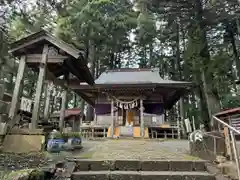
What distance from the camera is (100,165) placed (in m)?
3.71

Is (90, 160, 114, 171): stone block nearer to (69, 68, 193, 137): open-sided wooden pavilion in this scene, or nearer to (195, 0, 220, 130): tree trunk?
(69, 68, 193, 137): open-sided wooden pavilion

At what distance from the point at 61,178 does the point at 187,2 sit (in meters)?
11.5

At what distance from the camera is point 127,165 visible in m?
3.76

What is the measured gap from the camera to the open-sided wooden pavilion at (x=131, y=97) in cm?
1238

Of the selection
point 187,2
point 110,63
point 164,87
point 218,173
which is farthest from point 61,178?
point 110,63

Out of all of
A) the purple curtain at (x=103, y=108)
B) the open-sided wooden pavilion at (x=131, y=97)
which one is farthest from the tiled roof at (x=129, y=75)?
the purple curtain at (x=103, y=108)

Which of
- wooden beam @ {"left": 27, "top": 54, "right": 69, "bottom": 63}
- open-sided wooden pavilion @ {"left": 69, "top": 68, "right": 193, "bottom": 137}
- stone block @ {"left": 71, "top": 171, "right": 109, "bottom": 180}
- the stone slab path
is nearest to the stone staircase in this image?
stone block @ {"left": 71, "top": 171, "right": 109, "bottom": 180}

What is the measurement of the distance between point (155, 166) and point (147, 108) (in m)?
11.5

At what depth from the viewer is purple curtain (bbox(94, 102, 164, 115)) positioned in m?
14.8

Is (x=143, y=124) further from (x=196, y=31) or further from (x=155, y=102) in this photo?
(x=196, y=31)

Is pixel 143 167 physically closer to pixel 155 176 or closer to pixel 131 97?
pixel 155 176

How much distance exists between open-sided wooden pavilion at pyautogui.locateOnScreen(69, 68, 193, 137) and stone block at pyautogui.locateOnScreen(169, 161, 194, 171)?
8.36 m

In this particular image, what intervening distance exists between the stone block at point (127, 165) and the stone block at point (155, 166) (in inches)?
3.8

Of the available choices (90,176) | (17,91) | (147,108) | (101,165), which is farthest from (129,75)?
(90,176)
